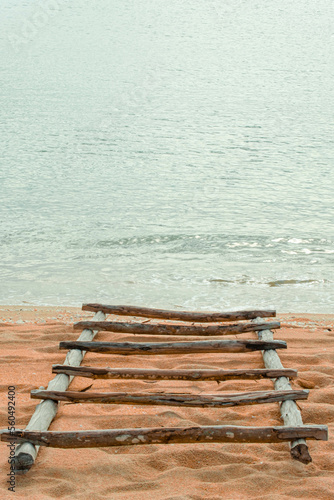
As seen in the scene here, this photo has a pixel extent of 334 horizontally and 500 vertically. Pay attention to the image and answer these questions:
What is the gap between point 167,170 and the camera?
1566 centimetres

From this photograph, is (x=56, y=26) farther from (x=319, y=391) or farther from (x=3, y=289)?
(x=319, y=391)

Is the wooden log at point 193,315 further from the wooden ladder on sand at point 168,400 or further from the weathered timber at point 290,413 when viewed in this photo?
the weathered timber at point 290,413

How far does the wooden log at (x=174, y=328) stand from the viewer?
5152mm

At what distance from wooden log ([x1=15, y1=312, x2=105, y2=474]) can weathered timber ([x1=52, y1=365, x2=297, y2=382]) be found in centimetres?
11

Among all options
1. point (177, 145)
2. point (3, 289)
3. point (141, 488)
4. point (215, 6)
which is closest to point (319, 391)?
point (141, 488)

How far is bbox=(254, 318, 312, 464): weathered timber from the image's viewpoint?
325 centimetres

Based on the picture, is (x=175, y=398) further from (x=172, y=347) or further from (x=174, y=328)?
(x=174, y=328)

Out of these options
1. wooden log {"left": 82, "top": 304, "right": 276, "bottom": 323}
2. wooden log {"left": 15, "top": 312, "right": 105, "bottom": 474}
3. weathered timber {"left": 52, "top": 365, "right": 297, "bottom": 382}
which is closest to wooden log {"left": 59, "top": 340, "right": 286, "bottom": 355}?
wooden log {"left": 15, "top": 312, "right": 105, "bottom": 474}

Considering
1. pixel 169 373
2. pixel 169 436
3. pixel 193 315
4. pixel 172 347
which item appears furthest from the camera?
pixel 193 315

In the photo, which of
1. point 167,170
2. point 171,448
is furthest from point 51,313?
point 167,170

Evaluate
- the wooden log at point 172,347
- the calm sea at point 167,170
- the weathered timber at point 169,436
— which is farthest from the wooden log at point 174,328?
the calm sea at point 167,170

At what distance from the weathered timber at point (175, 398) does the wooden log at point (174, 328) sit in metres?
1.46

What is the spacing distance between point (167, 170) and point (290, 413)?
1254cm

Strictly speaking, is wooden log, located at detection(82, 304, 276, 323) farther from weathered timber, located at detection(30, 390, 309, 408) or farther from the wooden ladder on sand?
weathered timber, located at detection(30, 390, 309, 408)
